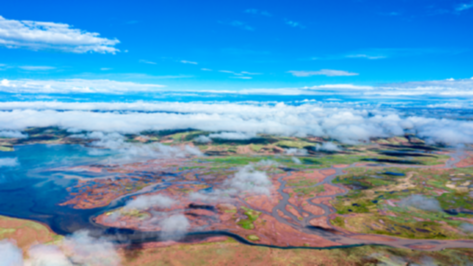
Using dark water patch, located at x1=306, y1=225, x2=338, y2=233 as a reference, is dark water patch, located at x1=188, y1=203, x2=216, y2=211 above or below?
above

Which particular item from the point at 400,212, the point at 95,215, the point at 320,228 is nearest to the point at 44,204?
the point at 95,215

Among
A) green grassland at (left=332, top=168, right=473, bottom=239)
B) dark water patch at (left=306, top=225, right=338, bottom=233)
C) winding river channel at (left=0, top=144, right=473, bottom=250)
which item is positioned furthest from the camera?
dark water patch at (left=306, top=225, right=338, bottom=233)

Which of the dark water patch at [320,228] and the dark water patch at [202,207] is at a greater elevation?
the dark water patch at [202,207]

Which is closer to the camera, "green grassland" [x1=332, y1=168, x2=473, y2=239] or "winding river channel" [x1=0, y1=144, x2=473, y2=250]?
"winding river channel" [x1=0, y1=144, x2=473, y2=250]

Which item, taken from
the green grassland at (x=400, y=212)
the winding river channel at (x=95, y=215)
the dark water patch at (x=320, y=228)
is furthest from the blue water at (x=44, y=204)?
the green grassland at (x=400, y=212)

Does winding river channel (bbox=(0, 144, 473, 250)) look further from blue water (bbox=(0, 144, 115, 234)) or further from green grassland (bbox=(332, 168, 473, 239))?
green grassland (bbox=(332, 168, 473, 239))

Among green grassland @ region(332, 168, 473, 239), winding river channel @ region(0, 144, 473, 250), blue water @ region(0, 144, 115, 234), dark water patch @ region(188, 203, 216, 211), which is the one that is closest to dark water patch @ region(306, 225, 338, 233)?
winding river channel @ region(0, 144, 473, 250)

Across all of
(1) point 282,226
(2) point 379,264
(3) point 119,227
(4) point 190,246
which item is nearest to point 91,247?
(3) point 119,227

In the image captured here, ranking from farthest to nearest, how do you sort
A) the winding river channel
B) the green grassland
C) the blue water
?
the blue water, the green grassland, the winding river channel

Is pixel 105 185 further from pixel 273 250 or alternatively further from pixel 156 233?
pixel 273 250

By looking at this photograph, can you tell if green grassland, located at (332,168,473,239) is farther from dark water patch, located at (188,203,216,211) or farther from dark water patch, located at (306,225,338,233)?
dark water patch, located at (188,203,216,211)

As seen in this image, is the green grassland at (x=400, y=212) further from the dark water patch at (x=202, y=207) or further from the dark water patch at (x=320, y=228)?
the dark water patch at (x=202, y=207)
